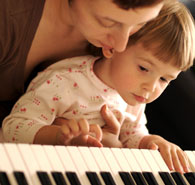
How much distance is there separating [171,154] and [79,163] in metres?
0.34

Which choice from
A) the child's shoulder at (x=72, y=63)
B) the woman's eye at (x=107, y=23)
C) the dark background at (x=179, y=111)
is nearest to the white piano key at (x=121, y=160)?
the woman's eye at (x=107, y=23)

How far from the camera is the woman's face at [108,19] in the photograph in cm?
100

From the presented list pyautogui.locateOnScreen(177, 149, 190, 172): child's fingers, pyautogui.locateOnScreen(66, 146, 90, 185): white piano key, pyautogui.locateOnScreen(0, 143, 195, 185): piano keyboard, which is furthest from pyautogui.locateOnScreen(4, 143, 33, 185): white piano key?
pyautogui.locateOnScreen(177, 149, 190, 172): child's fingers

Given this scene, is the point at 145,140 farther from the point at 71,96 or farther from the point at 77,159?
the point at 77,159

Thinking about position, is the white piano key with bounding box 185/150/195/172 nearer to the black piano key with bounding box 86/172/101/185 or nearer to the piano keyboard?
the piano keyboard

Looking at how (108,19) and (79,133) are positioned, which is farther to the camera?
(108,19)

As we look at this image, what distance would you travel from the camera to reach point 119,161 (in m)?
0.92

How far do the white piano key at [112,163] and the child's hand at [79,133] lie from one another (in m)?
0.05

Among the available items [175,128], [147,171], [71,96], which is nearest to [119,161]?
[147,171]

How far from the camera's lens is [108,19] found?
103 cm

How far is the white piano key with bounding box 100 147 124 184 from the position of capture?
0.87 meters

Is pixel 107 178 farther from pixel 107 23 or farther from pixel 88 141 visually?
pixel 107 23

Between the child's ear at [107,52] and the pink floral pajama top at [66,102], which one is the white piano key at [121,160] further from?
the child's ear at [107,52]

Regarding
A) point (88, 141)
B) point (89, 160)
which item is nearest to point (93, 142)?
point (88, 141)
